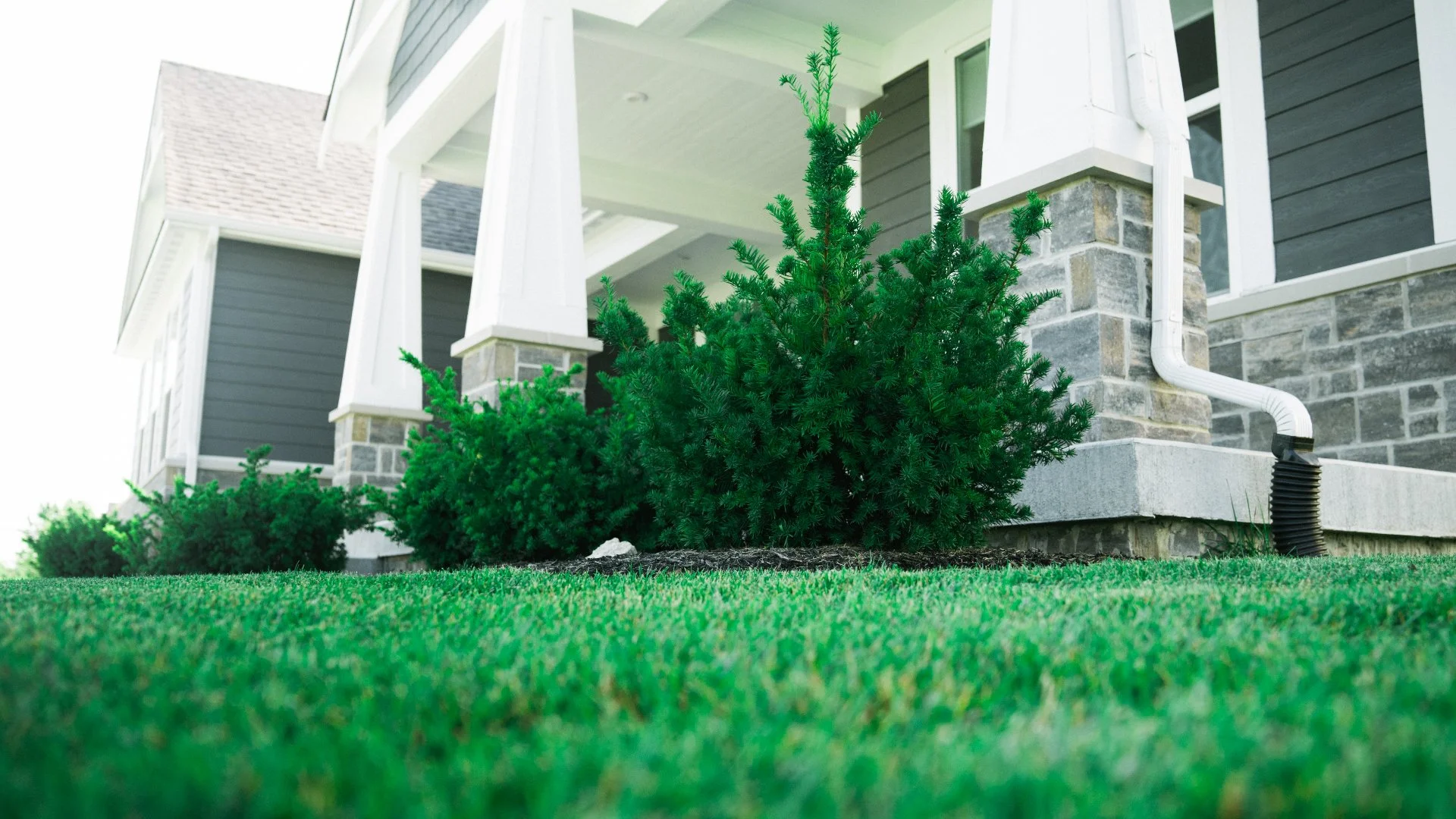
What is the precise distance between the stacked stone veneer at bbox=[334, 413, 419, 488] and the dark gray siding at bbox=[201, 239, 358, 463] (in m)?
4.28

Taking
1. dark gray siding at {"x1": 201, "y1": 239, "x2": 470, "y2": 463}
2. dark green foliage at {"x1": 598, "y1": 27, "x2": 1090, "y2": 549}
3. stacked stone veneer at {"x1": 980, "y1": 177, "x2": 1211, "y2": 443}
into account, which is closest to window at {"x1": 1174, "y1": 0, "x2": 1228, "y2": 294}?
stacked stone veneer at {"x1": 980, "y1": 177, "x2": 1211, "y2": 443}

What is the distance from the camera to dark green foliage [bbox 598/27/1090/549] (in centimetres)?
435

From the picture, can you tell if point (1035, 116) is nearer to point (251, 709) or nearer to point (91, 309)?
point (251, 709)

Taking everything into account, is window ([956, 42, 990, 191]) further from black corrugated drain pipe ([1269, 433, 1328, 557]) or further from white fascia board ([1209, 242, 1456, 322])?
black corrugated drain pipe ([1269, 433, 1328, 557])

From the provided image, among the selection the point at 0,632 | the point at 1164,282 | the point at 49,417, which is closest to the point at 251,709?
the point at 0,632

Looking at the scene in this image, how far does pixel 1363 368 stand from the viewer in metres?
6.46

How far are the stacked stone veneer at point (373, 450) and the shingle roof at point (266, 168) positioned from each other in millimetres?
4540

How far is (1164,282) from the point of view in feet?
16.7

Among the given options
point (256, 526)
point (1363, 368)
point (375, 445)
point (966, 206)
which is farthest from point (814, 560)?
point (375, 445)

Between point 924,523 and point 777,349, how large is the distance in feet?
3.04

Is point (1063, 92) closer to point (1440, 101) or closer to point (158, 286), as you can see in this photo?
point (1440, 101)

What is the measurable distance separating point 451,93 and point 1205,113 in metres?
6.45

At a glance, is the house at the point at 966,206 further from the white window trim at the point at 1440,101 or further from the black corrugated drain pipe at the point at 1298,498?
the black corrugated drain pipe at the point at 1298,498

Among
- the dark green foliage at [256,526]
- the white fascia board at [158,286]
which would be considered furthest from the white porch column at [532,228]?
the white fascia board at [158,286]
